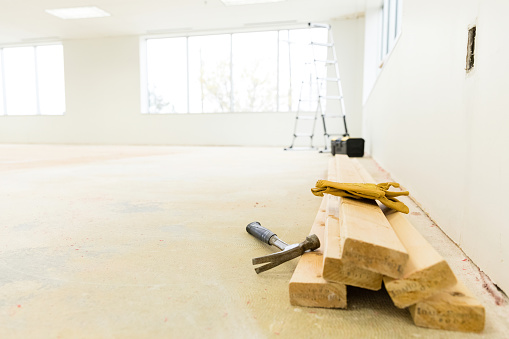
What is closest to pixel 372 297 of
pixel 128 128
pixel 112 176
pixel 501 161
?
pixel 501 161

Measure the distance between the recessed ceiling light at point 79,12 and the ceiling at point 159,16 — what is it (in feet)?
0.62

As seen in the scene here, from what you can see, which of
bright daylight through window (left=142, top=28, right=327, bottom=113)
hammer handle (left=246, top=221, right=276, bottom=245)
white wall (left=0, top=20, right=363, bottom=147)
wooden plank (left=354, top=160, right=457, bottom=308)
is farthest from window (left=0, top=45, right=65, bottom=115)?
wooden plank (left=354, top=160, right=457, bottom=308)

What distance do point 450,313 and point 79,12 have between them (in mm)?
9342

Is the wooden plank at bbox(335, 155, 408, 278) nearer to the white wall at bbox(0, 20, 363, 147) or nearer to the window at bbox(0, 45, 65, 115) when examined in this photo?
the white wall at bbox(0, 20, 363, 147)

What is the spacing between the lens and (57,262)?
1.12 m

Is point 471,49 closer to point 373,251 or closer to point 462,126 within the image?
point 462,126

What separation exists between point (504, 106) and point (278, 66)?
27.8 feet

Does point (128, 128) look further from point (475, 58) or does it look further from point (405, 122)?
point (475, 58)

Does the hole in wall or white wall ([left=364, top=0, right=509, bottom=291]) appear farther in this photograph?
the hole in wall

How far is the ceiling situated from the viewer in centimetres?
752

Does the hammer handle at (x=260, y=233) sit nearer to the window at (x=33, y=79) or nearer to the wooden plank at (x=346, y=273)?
the wooden plank at (x=346, y=273)

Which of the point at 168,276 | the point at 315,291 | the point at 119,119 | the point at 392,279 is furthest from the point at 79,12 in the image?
the point at 392,279

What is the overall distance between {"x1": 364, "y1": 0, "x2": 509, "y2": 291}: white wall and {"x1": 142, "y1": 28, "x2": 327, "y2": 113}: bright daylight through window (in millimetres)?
6802

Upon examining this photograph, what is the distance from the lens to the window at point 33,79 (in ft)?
35.1
